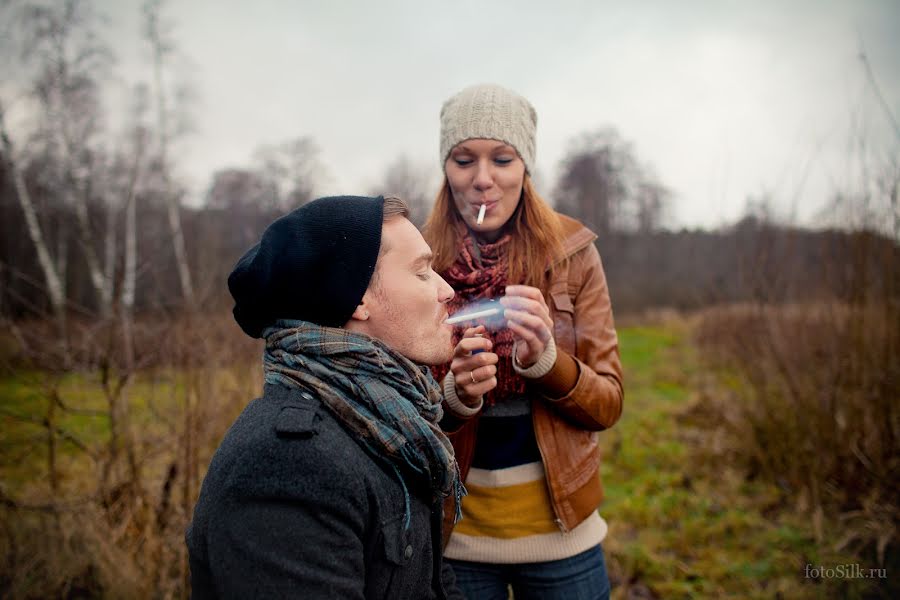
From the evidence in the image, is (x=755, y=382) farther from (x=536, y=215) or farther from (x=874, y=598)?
(x=536, y=215)

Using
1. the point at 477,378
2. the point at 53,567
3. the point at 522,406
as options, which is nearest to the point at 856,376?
the point at 522,406

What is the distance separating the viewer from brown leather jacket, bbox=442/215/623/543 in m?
1.80

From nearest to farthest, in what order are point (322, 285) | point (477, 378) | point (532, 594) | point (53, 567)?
point (322, 285) → point (477, 378) → point (532, 594) → point (53, 567)

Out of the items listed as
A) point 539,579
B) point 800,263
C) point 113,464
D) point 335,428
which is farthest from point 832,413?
point 113,464

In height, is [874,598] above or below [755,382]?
below

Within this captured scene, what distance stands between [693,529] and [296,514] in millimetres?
4642

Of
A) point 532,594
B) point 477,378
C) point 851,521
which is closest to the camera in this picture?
point 477,378

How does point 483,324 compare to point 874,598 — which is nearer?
point 483,324

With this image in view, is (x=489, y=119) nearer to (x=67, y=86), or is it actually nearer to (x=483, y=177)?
(x=483, y=177)

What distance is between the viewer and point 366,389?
4.25ft

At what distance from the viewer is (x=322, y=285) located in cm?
137

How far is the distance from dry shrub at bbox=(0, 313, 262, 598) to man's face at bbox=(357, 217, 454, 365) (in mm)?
2722

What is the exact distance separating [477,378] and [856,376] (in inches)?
167

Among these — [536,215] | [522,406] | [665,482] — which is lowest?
[665,482]
